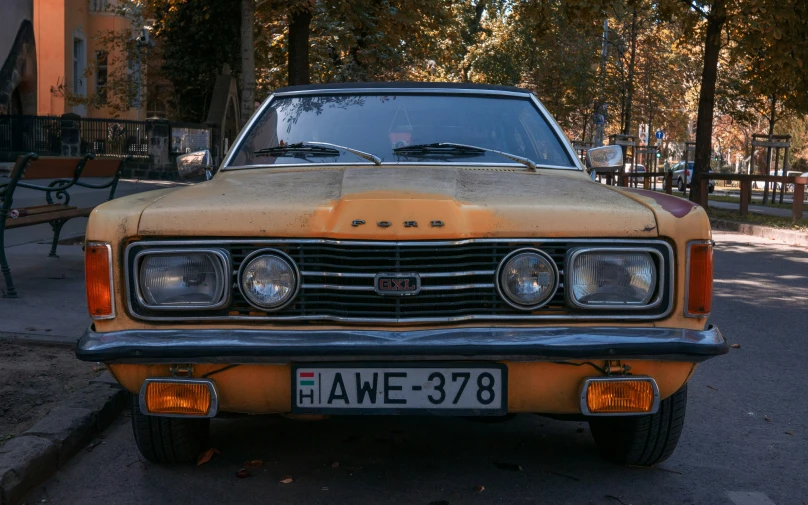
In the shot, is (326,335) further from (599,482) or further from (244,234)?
(599,482)

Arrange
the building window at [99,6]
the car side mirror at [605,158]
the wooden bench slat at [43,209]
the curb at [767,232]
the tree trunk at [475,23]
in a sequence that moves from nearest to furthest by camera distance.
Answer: the car side mirror at [605,158], the wooden bench slat at [43,209], the curb at [767,232], the building window at [99,6], the tree trunk at [475,23]

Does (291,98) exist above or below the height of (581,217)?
above

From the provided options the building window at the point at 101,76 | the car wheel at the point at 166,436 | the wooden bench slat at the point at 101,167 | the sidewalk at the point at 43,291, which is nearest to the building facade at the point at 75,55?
the building window at the point at 101,76

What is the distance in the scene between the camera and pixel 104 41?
31.2m

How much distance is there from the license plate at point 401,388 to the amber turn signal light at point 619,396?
0.95 feet

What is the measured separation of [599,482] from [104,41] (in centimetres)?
3020

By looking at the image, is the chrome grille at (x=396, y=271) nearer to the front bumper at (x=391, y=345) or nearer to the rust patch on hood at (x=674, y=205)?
the front bumper at (x=391, y=345)

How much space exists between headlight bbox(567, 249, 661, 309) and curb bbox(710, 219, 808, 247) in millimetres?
12737

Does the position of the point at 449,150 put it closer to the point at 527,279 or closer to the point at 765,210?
the point at 527,279

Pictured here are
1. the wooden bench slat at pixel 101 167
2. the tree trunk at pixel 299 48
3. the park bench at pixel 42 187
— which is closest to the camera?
the park bench at pixel 42 187

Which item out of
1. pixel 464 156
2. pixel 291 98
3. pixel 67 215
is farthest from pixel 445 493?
pixel 67 215

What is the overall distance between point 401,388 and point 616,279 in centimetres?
82

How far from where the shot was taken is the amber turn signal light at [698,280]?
11.1 ft

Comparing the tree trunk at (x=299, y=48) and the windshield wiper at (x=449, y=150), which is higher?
the tree trunk at (x=299, y=48)
